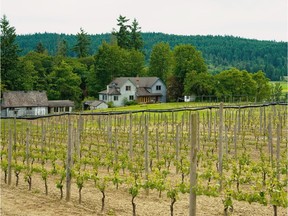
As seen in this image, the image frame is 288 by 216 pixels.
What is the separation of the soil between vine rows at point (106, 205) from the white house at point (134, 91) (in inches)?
1895

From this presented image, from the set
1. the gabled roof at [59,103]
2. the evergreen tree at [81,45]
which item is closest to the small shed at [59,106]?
the gabled roof at [59,103]

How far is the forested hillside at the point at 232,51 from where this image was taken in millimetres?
146962

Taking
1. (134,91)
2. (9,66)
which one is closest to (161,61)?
(134,91)

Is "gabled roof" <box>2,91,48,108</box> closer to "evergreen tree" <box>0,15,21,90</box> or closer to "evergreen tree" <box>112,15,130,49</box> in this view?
"evergreen tree" <box>0,15,21,90</box>

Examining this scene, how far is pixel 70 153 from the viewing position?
1410 centimetres

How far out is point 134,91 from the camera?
2532 inches

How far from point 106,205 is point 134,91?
51525 millimetres

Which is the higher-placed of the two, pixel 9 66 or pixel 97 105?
pixel 9 66

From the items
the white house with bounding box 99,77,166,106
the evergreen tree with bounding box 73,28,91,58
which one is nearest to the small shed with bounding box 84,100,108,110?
the white house with bounding box 99,77,166,106

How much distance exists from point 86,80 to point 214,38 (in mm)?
136536

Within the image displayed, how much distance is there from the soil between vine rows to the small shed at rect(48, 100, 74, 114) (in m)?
43.5

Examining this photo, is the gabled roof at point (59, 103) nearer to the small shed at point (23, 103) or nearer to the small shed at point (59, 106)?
the small shed at point (59, 106)

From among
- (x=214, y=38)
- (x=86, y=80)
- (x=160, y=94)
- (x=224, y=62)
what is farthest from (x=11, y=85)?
(x=214, y=38)

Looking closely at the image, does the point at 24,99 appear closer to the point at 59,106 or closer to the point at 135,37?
the point at 59,106
